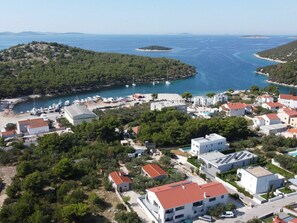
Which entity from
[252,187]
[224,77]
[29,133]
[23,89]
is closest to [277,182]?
[252,187]

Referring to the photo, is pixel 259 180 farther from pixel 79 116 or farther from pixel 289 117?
pixel 79 116

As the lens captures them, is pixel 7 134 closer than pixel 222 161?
No

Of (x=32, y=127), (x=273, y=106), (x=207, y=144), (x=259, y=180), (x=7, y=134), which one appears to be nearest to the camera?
(x=259, y=180)

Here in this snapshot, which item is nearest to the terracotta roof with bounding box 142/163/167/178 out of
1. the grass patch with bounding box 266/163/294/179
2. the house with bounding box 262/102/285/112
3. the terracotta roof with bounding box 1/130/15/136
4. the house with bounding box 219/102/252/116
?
the grass patch with bounding box 266/163/294/179

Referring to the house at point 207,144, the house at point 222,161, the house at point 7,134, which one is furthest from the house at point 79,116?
the house at point 222,161

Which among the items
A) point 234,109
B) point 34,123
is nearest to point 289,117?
point 234,109
